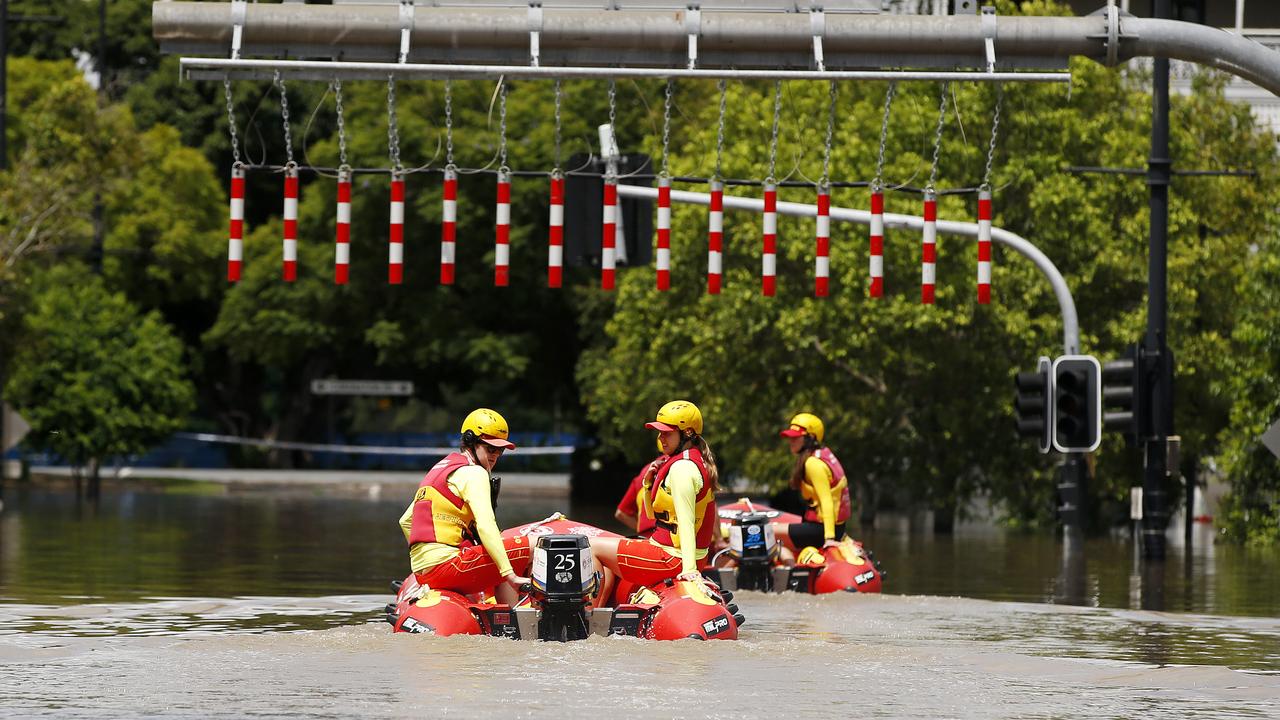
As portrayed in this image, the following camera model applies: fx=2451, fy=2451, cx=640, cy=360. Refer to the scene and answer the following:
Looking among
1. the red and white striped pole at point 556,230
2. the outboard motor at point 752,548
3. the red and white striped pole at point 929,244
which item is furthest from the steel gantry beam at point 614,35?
the outboard motor at point 752,548

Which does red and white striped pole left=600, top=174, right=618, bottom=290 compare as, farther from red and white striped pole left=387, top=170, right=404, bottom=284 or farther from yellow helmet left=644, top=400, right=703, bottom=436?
yellow helmet left=644, top=400, right=703, bottom=436

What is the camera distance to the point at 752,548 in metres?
23.3

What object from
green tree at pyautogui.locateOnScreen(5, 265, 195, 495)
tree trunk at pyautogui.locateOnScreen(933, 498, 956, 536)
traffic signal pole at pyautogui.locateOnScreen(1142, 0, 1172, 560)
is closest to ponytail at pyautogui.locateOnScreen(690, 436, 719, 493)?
traffic signal pole at pyautogui.locateOnScreen(1142, 0, 1172, 560)

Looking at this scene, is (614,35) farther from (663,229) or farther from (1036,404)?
(1036,404)

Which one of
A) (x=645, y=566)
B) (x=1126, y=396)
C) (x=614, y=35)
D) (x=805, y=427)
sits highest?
(x=614, y=35)

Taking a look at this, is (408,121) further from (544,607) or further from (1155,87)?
(544,607)

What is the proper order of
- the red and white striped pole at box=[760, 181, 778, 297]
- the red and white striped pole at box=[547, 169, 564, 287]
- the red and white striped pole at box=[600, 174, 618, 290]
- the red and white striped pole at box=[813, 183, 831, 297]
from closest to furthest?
the red and white striped pole at box=[547, 169, 564, 287] → the red and white striped pole at box=[760, 181, 778, 297] → the red and white striped pole at box=[813, 183, 831, 297] → the red and white striped pole at box=[600, 174, 618, 290]

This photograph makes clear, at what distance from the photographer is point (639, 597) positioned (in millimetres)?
17078

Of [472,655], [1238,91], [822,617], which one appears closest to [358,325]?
[1238,91]

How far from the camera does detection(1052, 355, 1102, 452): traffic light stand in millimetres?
27625

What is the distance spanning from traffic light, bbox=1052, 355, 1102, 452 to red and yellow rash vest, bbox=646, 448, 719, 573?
9.54 metres

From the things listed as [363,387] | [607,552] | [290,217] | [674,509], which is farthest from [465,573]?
[363,387]

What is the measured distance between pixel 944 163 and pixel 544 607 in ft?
80.4

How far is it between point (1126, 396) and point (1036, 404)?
52.2 inches
